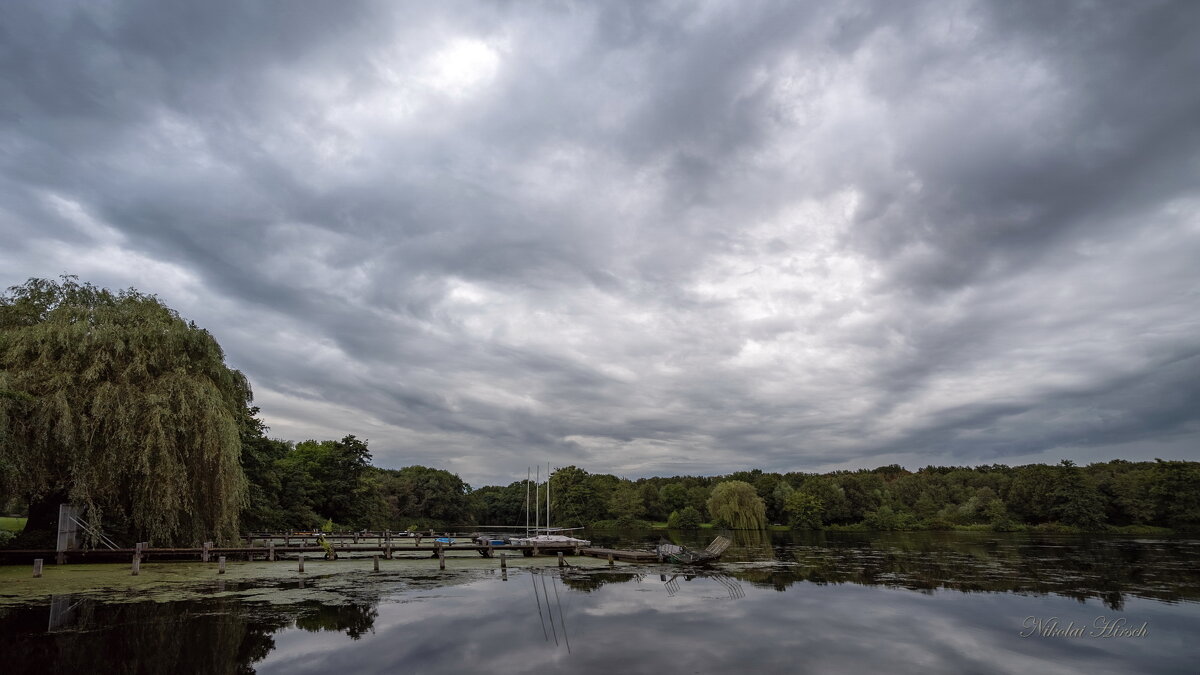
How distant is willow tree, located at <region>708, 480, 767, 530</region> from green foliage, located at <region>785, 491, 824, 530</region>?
2354 centimetres

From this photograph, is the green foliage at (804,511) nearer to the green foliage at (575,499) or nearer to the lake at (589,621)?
the green foliage at (575,499)

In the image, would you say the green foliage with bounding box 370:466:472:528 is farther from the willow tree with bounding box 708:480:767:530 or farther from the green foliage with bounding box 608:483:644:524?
the willow tree with bounding box 708:480:767:530

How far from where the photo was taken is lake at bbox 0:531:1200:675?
15633 millimetres

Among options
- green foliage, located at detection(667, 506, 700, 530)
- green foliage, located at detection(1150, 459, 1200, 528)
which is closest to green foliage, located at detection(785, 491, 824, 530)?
green foliage, located at detection(667, 506, 700, 530)

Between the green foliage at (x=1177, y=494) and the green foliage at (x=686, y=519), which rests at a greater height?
the green foliage at (x=1177, y=494)

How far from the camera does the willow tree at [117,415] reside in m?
26.5

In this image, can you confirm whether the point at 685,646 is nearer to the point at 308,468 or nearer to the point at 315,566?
the point at 315,566

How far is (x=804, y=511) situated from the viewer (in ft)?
360

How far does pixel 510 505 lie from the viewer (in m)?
138

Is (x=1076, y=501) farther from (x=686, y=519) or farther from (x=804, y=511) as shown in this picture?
(x=686, y=519)

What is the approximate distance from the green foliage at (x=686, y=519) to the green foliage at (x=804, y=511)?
16458 mm

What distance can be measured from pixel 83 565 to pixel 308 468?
139ft

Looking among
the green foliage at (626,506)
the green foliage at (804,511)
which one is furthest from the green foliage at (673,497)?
the green foliage at (804,511)

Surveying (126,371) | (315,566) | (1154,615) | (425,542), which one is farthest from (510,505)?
(1154,615)
